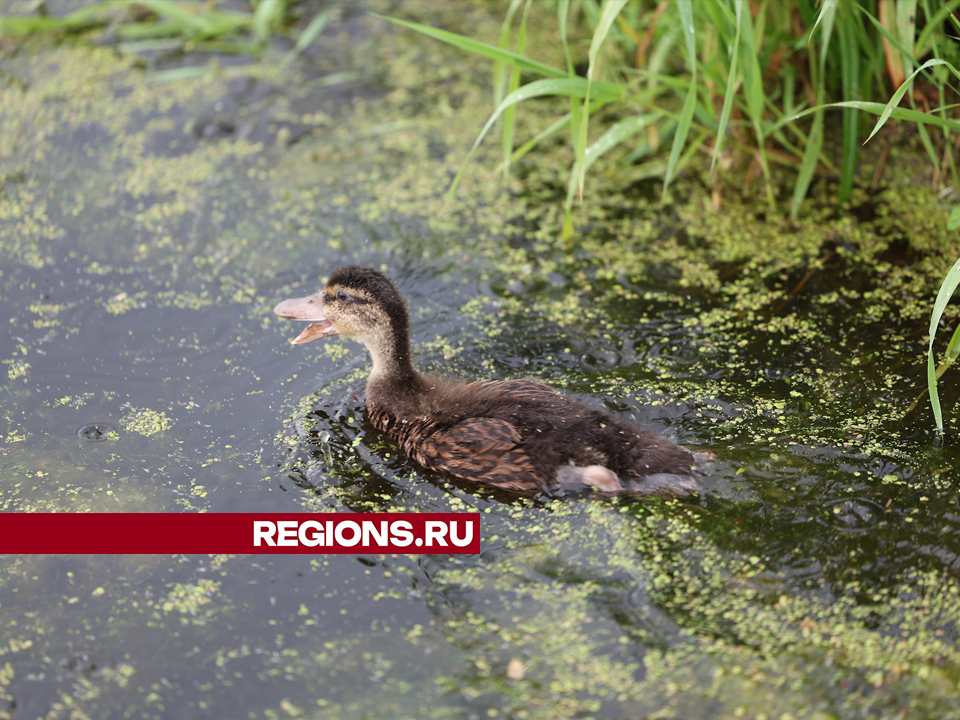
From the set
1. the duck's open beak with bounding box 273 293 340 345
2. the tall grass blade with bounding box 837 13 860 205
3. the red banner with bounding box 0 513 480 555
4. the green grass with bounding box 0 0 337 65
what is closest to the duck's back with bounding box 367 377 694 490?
the red banner with bounding box 0 513 480 555

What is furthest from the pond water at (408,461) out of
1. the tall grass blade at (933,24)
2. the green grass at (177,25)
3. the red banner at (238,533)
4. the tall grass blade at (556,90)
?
the tall grass blade at (933,24)

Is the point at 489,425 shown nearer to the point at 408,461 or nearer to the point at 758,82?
the point at 408,461

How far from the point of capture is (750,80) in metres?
4.93

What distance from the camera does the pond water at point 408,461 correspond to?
3.18 m

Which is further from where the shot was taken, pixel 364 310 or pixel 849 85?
pixel 849 85

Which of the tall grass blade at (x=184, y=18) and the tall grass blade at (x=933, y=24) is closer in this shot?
the tall grass blade at (x=933, y=24)

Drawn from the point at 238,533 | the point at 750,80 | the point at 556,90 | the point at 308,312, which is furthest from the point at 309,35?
the point at 238,533

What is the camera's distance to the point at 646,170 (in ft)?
20.8

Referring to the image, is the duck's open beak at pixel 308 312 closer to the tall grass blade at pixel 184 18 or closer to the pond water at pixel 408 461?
the pond water at pixel 408 461

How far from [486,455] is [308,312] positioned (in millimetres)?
1263

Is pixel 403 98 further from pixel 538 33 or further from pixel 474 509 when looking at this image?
pixel 474 509

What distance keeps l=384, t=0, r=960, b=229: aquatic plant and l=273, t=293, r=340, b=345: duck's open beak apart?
937 mm

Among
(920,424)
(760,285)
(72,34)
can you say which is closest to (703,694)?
(920,424)

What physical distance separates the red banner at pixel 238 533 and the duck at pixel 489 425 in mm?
305
